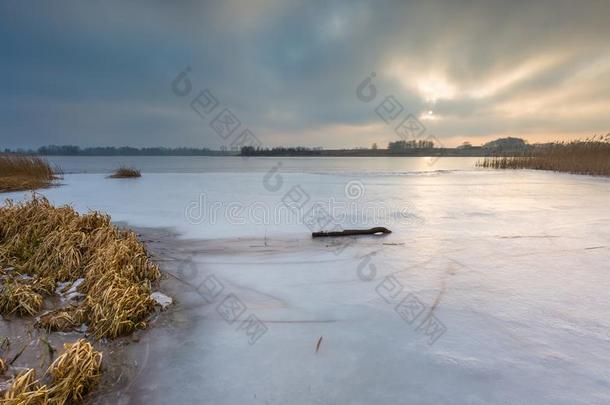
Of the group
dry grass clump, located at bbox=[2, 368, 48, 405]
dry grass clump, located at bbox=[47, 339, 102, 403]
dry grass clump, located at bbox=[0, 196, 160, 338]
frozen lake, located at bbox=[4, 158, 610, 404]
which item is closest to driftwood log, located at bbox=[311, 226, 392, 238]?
frozen lake, located at bbox=[4, 158, 610, 404]

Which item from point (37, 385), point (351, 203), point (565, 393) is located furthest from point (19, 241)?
point (351, 203)

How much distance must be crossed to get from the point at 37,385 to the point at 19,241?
2.80 meters

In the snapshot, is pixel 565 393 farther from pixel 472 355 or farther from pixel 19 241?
pixel 19 241

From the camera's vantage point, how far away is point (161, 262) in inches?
155

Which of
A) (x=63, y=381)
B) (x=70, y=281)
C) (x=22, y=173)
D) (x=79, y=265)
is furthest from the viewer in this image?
(x=22, y=173)

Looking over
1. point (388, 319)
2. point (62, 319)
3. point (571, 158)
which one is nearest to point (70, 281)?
point (62, 319)

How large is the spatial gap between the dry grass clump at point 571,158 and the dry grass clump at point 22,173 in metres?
24.9

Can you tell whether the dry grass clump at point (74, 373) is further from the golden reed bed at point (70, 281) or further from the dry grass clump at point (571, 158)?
the dry grass clump at point (571, 158)

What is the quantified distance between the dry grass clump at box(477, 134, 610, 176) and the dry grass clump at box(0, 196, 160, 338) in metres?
21.5

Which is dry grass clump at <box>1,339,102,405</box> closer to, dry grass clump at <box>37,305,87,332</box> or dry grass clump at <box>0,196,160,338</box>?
dry grass clump at <box>0,196,160,338</box>

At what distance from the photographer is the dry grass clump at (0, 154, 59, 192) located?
404 inches

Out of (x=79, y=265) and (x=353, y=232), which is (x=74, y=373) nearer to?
(x=79, y=265)

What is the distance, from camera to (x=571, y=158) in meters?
18.8

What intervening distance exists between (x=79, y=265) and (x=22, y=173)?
11.9 metres
